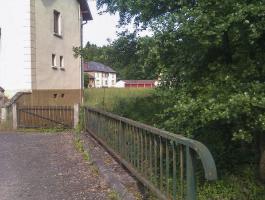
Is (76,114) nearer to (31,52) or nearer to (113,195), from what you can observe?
(31,52)

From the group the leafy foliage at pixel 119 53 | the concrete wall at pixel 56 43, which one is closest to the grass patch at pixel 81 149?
the leafy foliage at pixel 119 53

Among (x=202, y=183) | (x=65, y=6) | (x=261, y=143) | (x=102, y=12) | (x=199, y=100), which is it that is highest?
(x=65, y=6)

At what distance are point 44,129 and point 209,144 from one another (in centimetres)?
779

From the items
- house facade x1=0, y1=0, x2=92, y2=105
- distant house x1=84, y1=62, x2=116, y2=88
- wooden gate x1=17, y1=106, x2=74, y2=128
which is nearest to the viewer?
wooden gate x1=17, y1=106, x2=74, y2=128

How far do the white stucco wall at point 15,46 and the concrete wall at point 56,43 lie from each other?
665mm

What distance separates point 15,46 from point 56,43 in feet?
10.6

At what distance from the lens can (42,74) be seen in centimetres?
2203

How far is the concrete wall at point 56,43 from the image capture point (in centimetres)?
2183

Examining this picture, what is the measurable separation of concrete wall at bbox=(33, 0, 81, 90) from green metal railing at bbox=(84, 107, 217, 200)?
13.9 meters

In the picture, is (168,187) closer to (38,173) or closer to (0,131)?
(38,173)

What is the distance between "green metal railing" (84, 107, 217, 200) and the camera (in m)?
4.16

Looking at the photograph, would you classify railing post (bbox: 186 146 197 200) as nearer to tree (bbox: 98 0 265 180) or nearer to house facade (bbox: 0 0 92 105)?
tree (bbox: 98 0 265 180)

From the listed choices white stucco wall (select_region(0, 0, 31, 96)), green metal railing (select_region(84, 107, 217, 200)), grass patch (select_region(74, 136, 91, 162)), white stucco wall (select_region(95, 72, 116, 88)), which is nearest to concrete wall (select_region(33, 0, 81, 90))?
white stucco wall (select_region(0, 0, 31, 96))

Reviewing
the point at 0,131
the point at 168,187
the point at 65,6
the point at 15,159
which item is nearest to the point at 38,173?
the point at 15,159
